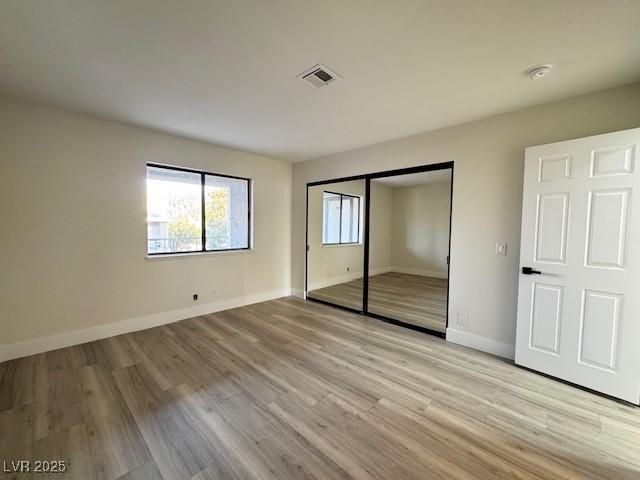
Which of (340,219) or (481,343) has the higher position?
(340,219)

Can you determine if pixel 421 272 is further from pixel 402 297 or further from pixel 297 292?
pixel 297 292

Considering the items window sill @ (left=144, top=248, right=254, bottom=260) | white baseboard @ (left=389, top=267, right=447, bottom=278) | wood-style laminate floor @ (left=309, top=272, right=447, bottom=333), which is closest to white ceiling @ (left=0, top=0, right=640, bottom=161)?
window sill @ (left=144, top=248, right=254, bottom=260)

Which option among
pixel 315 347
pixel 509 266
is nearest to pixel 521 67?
pixel 509 266

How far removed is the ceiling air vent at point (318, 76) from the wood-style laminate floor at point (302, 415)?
2619mm

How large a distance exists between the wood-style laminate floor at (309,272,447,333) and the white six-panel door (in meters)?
1.20

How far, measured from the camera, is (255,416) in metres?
1.86

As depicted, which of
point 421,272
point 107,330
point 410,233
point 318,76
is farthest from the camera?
point 410,233

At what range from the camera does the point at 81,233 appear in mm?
2971

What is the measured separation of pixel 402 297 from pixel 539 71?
382cm

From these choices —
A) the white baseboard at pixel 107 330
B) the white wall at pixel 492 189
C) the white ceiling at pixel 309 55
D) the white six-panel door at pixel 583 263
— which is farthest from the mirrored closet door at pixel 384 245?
the white baseboard at pixel 107 330

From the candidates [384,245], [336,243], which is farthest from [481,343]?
[384,245]

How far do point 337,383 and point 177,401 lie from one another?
1291 millimetres

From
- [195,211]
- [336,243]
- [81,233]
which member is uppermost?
[195,211]

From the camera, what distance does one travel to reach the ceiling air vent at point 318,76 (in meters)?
2.05
